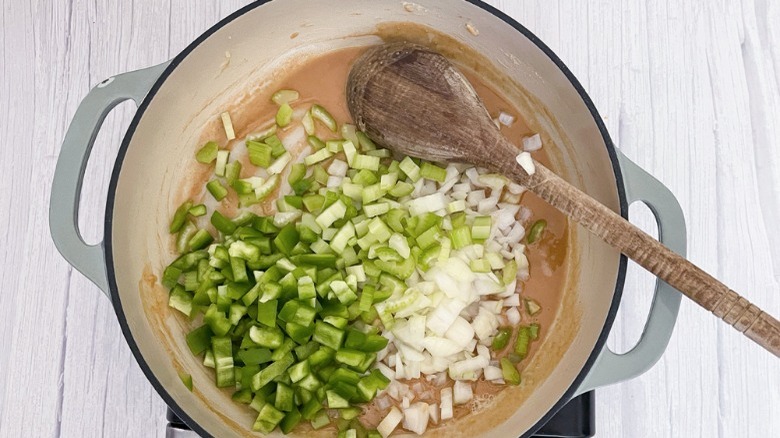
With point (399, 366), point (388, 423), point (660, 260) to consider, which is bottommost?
point (388, 423)

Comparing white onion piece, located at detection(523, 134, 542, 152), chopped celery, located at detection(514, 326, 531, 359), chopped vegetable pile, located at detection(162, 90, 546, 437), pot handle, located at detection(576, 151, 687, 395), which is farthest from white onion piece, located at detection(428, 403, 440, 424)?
white onion piece, located at detection(523, 134, 542, 152)

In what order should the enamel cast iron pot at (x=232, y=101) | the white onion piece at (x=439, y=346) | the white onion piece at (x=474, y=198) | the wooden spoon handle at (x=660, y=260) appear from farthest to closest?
the white onion piece at (x=474, y=198) → the white onion piece at (x=439, y=346) → the enamel cast iron pot at (x=232, y=101) → the wooden spoon handle at (x=660, y=260)

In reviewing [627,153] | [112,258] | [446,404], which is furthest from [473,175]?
[112,258]

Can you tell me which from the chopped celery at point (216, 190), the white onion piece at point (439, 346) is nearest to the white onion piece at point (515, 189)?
the white onion piece at point (439, 346)

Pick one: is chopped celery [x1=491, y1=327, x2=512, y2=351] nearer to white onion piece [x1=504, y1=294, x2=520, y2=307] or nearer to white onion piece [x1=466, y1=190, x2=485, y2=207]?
white onion piece [x1=504, y1=294, x2=520, y2=307]

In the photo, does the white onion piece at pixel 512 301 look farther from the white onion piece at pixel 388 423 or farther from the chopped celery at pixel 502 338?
the white onion piece at pixel 388 423

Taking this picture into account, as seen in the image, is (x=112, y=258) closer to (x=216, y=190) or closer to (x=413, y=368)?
(x=216, y=190)
